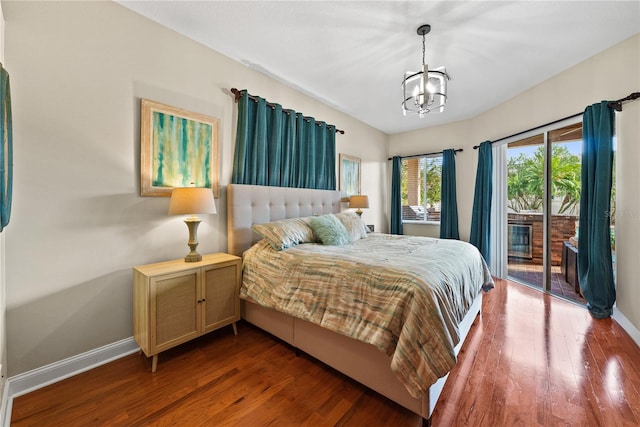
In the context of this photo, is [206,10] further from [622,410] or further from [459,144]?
[459,144]

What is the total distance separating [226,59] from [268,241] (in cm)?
192

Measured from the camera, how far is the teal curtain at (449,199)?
4.61 metres

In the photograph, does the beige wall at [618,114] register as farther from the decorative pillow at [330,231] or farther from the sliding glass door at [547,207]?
the decorative pillow at [330,231]

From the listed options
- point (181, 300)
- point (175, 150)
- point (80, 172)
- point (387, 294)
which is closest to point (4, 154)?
point (80, 172)

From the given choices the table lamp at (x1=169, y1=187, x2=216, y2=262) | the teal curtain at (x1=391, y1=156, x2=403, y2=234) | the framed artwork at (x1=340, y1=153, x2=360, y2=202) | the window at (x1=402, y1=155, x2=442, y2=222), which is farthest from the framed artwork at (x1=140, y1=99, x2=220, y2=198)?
the window at (x1=402, y1=155, x2=442, y2=222)

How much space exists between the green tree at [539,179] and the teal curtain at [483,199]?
0.29m

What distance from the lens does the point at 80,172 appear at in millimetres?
1794

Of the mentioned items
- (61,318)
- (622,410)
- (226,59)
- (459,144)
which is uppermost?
(226,59)

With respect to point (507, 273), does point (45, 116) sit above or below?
above

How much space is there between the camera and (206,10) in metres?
2.04

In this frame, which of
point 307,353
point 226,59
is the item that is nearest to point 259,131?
point 226,59

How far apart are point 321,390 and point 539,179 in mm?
3845

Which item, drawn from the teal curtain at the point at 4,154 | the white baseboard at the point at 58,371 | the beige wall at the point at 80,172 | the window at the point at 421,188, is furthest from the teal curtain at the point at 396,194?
the teal curtain at the point at 4,154

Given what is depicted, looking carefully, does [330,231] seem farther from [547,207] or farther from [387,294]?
[547,207]
